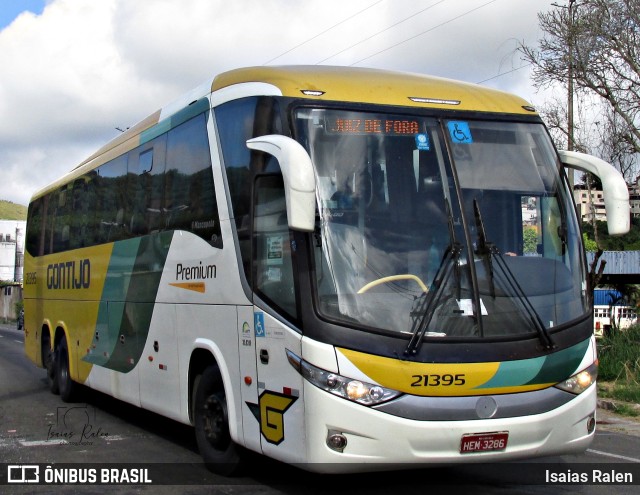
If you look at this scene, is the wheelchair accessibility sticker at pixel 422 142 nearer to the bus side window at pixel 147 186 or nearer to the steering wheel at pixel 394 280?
the steering wheel at pixel 394 280

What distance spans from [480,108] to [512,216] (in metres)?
0.99

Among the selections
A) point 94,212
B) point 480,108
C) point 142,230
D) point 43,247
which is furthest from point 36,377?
point 480,108

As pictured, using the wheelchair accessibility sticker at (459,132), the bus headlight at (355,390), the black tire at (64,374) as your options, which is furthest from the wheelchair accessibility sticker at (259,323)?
the black tire at (64,374)

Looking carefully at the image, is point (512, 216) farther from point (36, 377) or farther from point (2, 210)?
point (2, 210)

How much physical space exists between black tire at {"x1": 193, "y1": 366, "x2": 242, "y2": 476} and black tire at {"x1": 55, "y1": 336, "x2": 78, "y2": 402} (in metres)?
5.60

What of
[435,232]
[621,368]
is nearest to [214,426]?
[435,232]

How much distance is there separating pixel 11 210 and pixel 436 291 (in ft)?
636

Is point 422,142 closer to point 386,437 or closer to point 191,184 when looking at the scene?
point 386,437

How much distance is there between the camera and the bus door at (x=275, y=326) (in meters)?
6.24

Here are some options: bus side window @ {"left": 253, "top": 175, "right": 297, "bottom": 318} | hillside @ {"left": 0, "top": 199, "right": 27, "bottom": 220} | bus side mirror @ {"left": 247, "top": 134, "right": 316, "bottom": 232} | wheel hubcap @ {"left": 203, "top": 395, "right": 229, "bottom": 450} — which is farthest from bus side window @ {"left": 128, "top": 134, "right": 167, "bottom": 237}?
hillside @ {"left": 0, "top": 199, "right": 27, "bottom": 220}

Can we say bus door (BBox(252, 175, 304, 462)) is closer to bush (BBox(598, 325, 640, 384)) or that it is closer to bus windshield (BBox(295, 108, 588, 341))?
bus windshield (BBox(295, 108, 588, 341))

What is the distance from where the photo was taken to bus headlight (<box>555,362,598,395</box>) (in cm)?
634

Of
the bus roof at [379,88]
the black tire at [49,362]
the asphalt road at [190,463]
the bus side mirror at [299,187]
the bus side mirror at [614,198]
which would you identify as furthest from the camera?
the black tire at [49,362]

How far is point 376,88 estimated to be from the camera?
6887 mm
